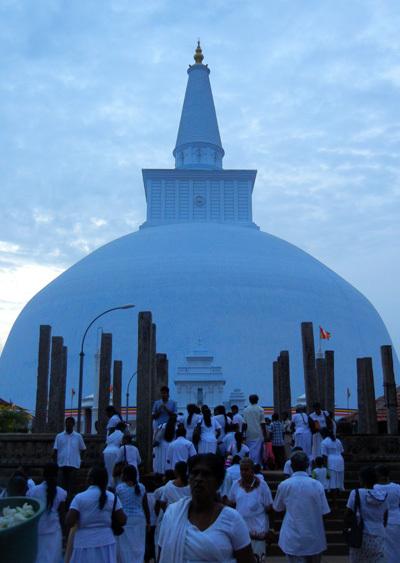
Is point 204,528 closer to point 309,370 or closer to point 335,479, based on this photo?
point 335,479

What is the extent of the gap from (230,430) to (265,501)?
21.3 feet

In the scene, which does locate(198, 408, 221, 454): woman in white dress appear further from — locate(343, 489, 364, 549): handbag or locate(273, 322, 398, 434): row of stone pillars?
locate(273, 322, 398, 434): row of stone pillars

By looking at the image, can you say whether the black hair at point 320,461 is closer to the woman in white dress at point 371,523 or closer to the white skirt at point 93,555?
the woman in white dress at point 371,523

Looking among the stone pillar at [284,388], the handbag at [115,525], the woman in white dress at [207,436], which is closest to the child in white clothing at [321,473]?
the woman in white dress at [207,436]

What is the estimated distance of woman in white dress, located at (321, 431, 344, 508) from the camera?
11828 mm

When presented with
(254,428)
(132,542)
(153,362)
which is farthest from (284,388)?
(132,542)

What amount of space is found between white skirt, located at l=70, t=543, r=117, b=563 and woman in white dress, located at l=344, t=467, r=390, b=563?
2.29 m

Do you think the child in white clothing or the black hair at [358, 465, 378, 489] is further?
the child in white clothing

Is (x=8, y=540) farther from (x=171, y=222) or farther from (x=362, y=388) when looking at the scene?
(x=171, y=222)

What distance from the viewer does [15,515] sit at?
11.3 ft

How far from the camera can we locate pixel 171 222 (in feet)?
155

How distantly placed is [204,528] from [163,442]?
27.2ft

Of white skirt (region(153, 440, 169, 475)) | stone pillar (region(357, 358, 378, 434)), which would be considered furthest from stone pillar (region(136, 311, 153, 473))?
stone pillar (region(357, 358, 378, 434))

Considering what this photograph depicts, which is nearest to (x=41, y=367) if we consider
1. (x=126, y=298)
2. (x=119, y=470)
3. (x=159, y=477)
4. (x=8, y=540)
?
(x=159, y=477)
